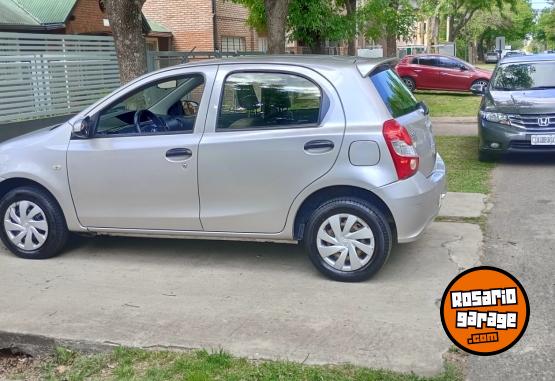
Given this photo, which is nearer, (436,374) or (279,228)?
(436,374)

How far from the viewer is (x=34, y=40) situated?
1169 centimetres

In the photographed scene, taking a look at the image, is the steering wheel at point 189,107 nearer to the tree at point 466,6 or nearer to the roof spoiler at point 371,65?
the roof spoiler at point 371,65

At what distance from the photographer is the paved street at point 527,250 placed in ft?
11.9

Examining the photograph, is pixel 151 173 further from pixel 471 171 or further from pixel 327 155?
pixel 471 171

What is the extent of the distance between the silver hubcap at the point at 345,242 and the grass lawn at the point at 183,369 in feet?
4.47

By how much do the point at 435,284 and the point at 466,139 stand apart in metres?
8.05

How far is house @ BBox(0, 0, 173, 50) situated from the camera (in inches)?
573

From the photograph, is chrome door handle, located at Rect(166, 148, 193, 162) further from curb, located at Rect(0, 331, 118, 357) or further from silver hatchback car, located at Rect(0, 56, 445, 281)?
curb, located at Rect(0, 331, 118, 357)

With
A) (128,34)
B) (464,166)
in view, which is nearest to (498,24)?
→ (464,166)

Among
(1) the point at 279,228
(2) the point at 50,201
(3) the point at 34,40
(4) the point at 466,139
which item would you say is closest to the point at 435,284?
(1) the point at 279,228

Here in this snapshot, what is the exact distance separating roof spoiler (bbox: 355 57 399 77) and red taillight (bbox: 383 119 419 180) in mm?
473

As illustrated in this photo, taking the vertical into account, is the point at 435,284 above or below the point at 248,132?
below

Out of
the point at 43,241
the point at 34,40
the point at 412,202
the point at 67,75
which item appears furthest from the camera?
the point at 67,75

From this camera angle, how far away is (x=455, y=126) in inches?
579
